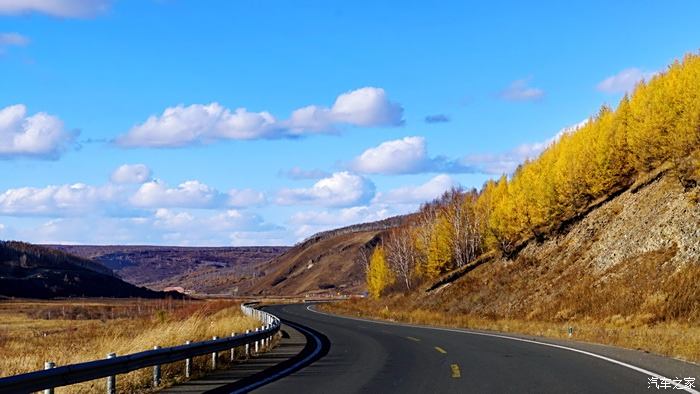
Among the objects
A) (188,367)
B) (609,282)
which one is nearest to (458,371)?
(188,367)

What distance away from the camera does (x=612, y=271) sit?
143ft

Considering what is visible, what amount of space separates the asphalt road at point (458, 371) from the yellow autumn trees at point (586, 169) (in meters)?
30.1

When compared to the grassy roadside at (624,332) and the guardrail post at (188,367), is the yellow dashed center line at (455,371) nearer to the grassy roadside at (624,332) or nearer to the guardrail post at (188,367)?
the guardrail post at (188,367)

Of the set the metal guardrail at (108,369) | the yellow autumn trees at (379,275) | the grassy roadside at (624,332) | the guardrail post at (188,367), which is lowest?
the grassy roadside at (624,332)

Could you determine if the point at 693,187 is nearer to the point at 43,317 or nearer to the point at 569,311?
the point at 569,311

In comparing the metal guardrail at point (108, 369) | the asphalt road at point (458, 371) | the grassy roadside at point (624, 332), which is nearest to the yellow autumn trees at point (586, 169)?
the grassy roadside at point (624, 332)

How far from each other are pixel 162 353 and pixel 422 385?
4584mm

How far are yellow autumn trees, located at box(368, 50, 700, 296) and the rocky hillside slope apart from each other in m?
2.92

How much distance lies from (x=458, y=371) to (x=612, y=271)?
31.6 meters

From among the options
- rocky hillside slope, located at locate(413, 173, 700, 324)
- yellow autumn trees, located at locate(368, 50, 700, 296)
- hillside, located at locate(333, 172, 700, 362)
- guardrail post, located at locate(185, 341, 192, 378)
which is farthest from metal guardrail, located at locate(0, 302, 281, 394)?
yellow autumn trees, located at locate(368, 50, 700, 296)

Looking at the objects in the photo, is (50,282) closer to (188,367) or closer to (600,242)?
(600,242)

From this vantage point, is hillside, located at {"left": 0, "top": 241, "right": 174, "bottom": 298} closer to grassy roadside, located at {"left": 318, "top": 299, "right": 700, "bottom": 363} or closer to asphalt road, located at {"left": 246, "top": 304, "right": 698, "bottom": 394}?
grassy roadside, located at {"left": 318, "top": 299, "right": 700, "bottom": 363}

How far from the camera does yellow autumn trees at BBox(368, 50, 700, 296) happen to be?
51.2 meters

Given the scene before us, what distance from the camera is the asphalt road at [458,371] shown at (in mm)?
12336
